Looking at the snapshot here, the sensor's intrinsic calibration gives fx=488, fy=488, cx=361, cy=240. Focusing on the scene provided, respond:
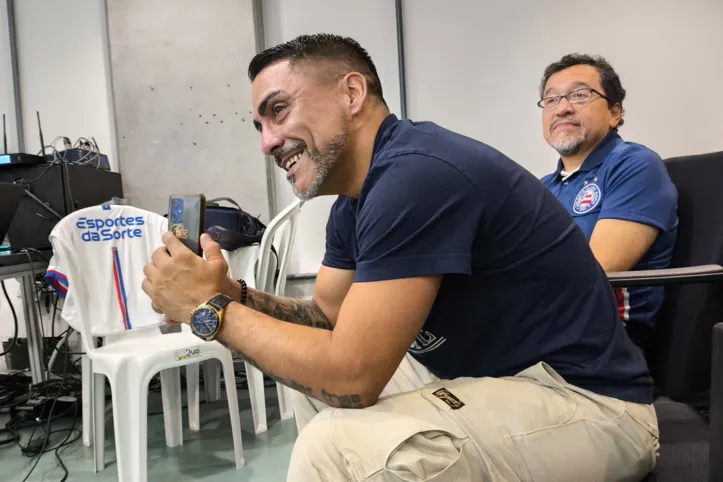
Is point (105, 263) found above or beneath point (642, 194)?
beneath

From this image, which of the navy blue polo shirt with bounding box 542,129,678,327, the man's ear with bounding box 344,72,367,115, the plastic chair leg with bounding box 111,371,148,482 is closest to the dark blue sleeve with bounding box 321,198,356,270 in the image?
the man's ear with bounding box 344,72,367,115

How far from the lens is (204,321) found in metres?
0.81

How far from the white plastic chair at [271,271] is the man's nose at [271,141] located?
0.97 m

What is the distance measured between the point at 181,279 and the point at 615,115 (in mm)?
1419

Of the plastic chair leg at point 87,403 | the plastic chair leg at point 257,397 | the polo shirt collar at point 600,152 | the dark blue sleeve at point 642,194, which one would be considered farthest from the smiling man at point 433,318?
the plastic chair leg at point 87,403

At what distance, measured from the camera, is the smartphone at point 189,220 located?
968 millimetres

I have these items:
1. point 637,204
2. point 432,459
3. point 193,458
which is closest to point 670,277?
point 637,204

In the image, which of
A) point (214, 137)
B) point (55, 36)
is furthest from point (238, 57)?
point (55, 36)

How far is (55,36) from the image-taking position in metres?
2.89

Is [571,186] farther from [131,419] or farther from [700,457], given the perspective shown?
[131,419]

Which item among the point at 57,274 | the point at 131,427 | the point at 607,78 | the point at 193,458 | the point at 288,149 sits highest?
the point at 607,78

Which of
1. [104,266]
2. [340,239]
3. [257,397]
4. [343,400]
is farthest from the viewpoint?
[257,397]

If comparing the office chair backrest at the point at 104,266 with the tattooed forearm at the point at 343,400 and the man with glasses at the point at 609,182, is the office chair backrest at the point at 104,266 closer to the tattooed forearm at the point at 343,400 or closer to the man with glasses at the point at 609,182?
the tattooed forearm at the point at 343,400

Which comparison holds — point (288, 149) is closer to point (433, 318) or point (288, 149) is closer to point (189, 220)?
point (189, 220)
